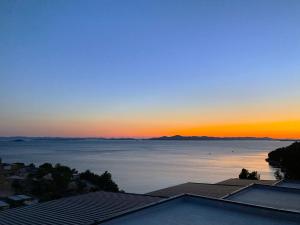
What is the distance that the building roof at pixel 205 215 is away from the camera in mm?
6293

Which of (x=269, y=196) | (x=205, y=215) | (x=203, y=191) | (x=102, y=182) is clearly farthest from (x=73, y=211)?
(x=102, y=182)

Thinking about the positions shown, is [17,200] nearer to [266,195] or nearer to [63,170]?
[63,170]

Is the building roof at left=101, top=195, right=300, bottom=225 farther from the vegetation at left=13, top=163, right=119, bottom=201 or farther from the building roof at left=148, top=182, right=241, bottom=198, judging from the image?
the vegetation at left=13, top=163, right=119, bottom=201

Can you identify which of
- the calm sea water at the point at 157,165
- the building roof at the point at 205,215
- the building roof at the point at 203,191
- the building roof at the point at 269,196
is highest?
the building roof at the point at 205,215

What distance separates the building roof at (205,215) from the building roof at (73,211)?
184cm

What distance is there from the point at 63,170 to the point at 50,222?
24616 millimetres

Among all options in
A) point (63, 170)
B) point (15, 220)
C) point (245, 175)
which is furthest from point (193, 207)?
point (63, 170)

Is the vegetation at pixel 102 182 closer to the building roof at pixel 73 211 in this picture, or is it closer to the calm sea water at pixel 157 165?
the calm sea water at pixel 157 165

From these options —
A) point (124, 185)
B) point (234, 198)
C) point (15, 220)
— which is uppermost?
point (234, 198)

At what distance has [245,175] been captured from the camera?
3086cm

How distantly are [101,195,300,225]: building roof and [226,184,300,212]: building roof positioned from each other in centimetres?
201

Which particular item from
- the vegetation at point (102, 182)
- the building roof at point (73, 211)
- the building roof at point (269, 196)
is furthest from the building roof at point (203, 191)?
the vegetation at point (102, 182)

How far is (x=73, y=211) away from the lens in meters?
10.1

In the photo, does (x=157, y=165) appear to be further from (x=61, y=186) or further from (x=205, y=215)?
(x=205, y=215)
